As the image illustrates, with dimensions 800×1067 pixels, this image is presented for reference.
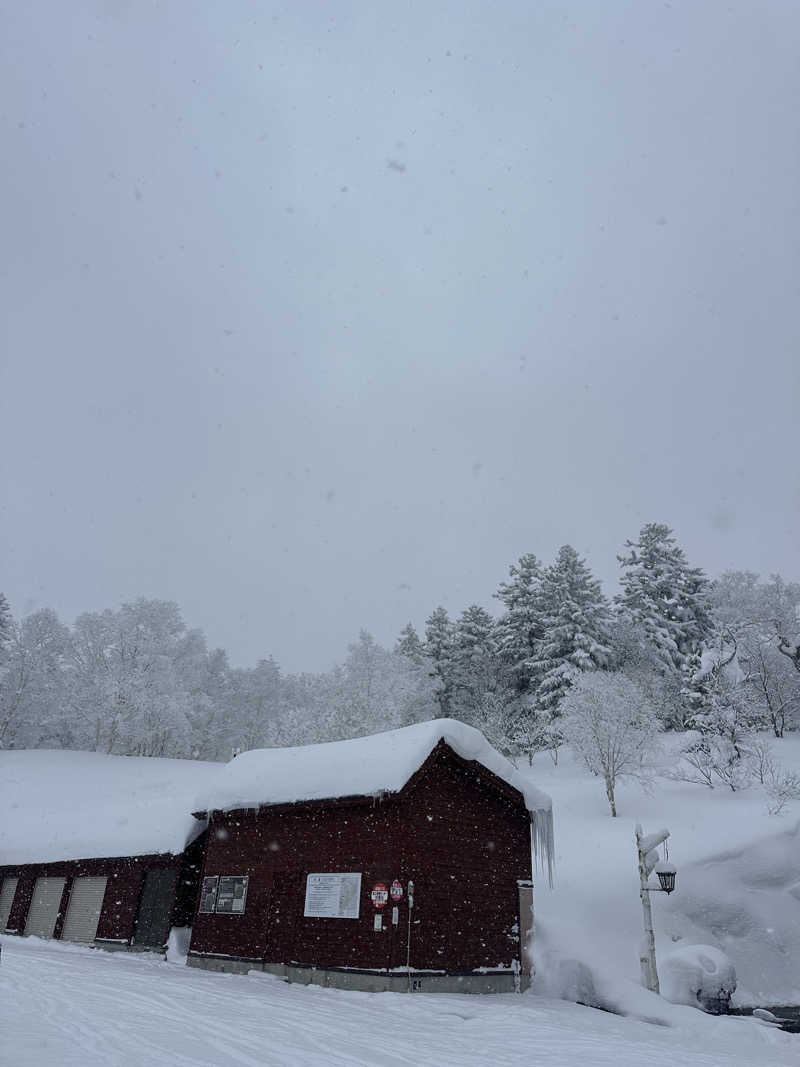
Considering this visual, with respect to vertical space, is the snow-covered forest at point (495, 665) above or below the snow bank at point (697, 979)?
above

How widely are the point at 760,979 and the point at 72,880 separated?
21.8 m

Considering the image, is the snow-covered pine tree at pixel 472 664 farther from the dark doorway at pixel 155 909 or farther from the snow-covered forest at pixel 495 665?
the dark doorway at pixel 155 909

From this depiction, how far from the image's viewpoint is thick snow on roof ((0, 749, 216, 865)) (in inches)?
901

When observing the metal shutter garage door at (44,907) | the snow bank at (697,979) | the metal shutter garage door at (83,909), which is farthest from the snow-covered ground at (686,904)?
the metal shutter garage door at (44,907)

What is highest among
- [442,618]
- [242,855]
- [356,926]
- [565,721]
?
[442,618]

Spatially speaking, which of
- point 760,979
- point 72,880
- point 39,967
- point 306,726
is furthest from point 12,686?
point 760,979

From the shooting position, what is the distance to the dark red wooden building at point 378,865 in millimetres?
15758

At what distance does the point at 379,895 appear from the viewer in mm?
15648

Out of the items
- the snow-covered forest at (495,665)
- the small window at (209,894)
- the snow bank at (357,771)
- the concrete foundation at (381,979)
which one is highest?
the snow-covered forest at (495,665)

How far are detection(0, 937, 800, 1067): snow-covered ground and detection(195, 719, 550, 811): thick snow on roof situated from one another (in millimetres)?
4024

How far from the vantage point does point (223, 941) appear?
18500 millimetres

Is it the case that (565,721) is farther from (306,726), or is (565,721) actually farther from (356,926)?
(356,926)

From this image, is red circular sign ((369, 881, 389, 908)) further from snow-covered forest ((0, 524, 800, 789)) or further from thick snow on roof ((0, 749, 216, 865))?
snow-covered forest ((0, 524, 800, 789))

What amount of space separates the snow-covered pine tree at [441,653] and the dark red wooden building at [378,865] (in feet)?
123
